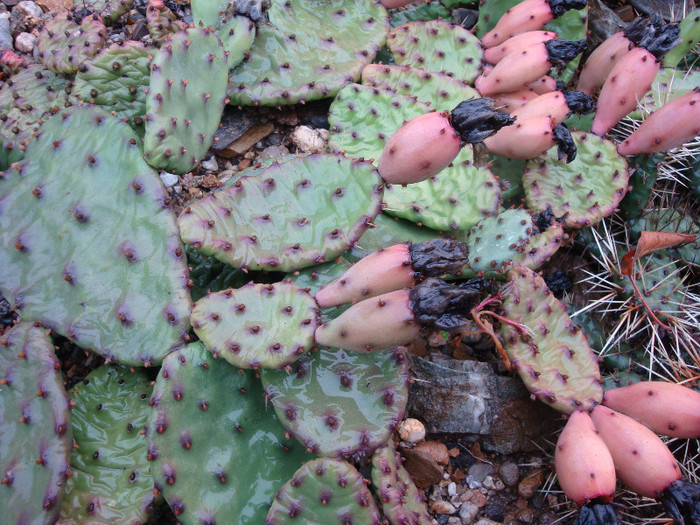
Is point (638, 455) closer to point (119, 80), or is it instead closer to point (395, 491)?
point (395, 491)

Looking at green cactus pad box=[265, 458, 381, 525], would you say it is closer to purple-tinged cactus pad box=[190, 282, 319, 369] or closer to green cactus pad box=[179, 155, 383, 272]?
purple-tinged cactus pad box=[190, 282, 319, 369]

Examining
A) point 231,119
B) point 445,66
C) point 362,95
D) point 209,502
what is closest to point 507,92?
point 445,66

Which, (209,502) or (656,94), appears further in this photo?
(656,94)

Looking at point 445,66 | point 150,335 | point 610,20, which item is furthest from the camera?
point 610,20

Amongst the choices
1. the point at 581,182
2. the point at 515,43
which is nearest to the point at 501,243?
the point at 581,182

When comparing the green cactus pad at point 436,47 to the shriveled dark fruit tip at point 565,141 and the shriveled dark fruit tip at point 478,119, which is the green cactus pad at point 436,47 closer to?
the shriveled dark fruit tip at point 565,141

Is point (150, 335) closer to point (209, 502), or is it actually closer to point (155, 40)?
point (209, 502)

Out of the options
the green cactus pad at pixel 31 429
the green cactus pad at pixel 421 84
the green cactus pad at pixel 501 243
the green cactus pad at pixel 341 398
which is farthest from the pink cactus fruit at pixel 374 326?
the green cactus pad at pixel 421 84
